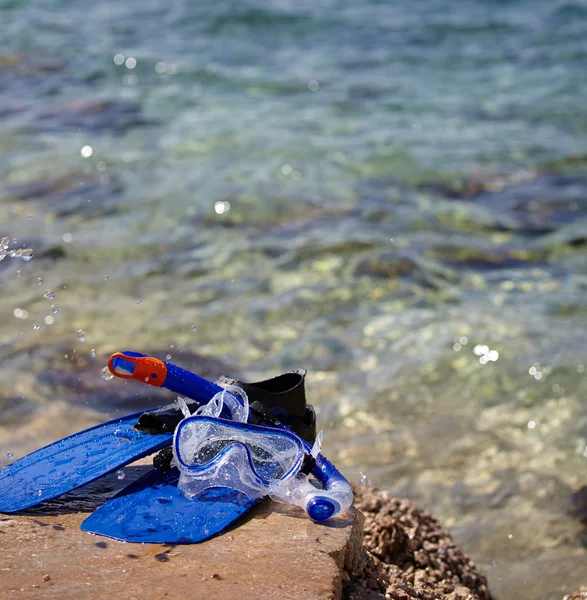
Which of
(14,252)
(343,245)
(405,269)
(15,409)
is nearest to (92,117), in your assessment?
(14,252)

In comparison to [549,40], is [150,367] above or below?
above

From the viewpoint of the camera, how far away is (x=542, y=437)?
398 centimetres

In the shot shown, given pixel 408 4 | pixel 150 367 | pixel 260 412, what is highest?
pixel 150 367

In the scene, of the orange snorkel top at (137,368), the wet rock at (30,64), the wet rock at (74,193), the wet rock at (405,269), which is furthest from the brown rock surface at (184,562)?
the wet rock at (30,64)

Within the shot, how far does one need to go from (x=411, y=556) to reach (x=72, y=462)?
1.15 m

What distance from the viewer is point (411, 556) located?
2818 millimetres

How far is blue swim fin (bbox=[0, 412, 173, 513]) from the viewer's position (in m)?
2.30

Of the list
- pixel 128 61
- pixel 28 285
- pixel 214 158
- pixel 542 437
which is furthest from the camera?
pixel 128 61

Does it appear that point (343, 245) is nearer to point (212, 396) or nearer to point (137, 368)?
point (212, 396)

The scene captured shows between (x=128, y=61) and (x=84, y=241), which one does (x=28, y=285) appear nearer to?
(x=84, y=241)

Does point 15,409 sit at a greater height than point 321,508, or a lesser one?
lesser

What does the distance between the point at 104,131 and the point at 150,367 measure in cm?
604

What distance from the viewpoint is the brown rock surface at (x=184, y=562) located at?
188 centimetres

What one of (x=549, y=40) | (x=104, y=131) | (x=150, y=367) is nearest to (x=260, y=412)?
(x=150, y=367)
